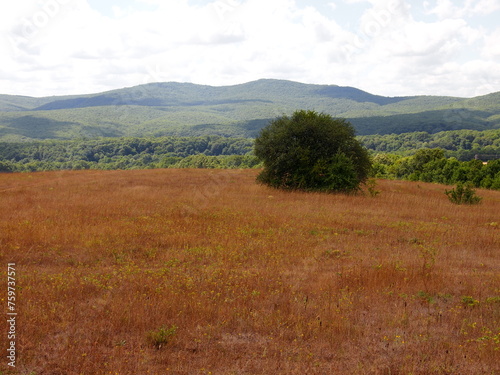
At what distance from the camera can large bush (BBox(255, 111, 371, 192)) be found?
26.4 m

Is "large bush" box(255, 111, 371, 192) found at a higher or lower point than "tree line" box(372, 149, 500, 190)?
higher

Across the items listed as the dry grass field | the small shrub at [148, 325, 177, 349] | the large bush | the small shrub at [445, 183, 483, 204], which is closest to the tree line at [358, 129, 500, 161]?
the large bush

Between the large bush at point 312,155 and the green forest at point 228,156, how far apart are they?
1998 mm

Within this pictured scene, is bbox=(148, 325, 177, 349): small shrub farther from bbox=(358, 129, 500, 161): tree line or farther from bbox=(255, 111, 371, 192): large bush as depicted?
bbox=(358, 129, 500, 161): tree line

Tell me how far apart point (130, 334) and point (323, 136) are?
23853 mm

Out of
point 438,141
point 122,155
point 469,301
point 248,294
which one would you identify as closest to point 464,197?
point 469,301

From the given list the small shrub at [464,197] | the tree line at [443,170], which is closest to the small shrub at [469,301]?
the small shrub at [464,197]

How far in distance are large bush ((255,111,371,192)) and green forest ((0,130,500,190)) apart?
6.56 ft

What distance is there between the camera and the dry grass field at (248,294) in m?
5.50

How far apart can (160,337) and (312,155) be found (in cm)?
2289

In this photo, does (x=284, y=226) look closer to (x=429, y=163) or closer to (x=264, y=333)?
(x=264, y=333)

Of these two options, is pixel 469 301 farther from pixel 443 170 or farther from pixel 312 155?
pixel 443 170

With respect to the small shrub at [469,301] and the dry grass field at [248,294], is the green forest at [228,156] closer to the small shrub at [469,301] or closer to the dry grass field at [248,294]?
the dry grass field at [248,294]

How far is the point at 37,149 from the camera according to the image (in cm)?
9606
